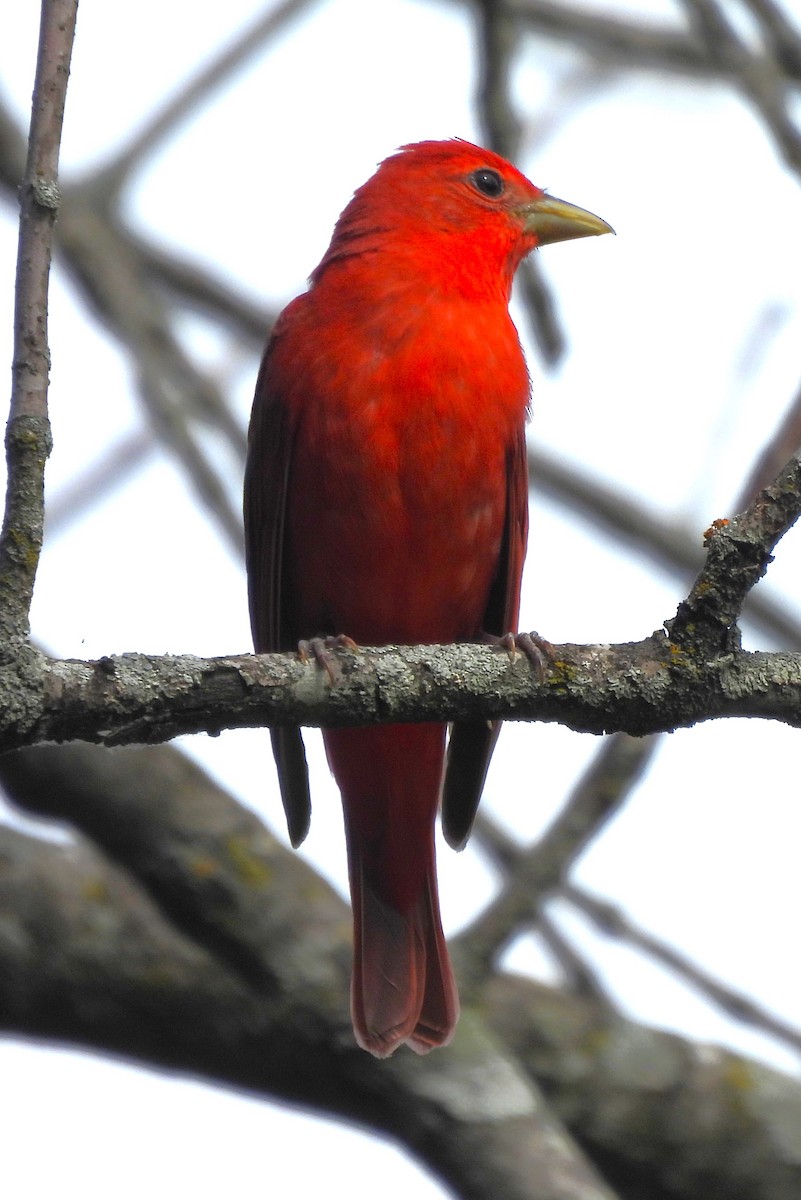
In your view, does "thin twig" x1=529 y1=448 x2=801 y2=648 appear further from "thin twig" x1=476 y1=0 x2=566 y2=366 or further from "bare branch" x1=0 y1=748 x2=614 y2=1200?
"bare branch" x1=0 y1=748 x2=614 y2=1200

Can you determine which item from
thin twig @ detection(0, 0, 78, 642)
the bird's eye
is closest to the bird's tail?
the bird's eye

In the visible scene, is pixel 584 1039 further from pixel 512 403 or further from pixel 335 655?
pixel 335 655

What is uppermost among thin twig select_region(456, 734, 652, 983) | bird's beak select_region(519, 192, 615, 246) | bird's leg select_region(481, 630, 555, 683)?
bird's beak select_region(519, 192, 615, 246)

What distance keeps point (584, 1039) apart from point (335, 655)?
2.21 m

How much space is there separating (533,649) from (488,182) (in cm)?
253

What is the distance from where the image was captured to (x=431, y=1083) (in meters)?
4.23

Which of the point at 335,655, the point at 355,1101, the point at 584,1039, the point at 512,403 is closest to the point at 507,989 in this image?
the point at 584,1039

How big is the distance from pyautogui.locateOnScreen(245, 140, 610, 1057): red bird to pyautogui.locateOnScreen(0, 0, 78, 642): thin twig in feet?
5.41

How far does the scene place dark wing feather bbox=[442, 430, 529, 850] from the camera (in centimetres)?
438

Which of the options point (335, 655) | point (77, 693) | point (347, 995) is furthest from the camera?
point (347, 995)

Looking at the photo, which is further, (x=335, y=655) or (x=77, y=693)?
(x=335, y=655)

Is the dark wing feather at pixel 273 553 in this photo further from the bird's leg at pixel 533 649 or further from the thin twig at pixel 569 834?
the bird's leg at pixel 533 649

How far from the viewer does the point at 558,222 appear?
5.02 m

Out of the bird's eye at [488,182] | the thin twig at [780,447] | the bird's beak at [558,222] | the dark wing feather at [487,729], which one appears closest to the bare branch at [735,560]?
the thin twig at [780,447]
